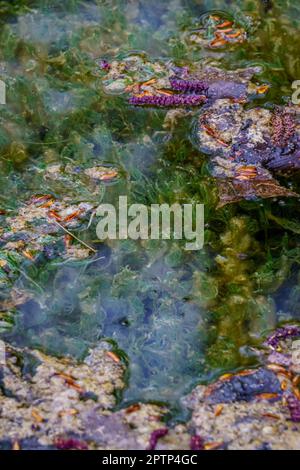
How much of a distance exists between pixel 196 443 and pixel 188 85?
2.56 metres

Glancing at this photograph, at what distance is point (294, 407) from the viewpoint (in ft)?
9.21

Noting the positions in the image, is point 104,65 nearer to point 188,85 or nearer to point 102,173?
point 188,85

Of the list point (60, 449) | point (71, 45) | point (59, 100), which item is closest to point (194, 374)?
point (60, 449)

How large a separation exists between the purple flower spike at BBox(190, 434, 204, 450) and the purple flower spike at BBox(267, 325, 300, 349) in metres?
0.64

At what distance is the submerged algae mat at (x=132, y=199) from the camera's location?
315 cm

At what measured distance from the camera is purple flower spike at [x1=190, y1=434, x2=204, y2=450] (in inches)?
106

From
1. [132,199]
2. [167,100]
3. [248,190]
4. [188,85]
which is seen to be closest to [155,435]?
[132,199]

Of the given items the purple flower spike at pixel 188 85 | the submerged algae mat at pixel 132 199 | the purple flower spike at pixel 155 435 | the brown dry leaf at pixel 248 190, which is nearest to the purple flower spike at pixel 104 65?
the submerged algae mat at pixel 132 199

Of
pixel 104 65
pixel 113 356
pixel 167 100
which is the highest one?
pixel 104 65

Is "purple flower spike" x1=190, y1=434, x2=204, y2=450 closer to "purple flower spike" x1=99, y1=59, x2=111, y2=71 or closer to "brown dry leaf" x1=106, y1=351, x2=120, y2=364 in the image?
"brown dry leaf" x1=106, y1=351, x2=120, y2=364

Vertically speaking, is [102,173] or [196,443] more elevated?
[102,173]

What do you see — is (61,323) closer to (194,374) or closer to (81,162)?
(194,374)

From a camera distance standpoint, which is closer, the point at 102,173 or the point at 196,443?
the point at 196,443

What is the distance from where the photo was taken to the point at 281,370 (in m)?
2.96
